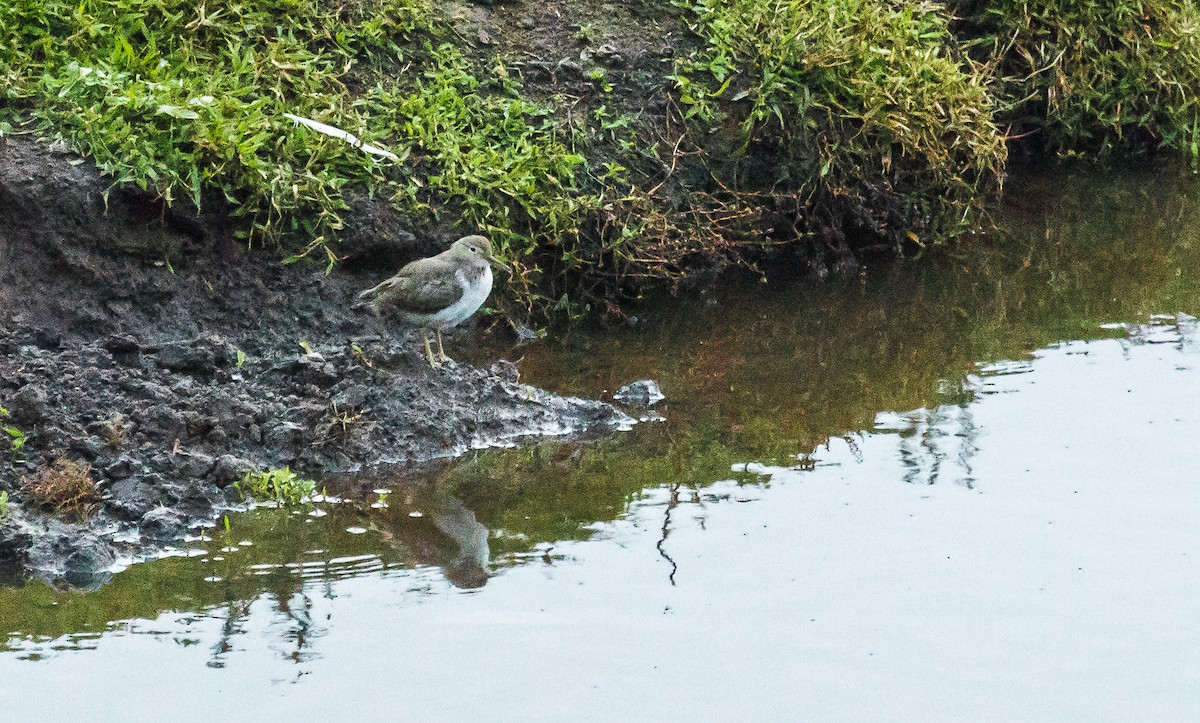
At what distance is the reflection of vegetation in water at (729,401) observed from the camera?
5.04 m

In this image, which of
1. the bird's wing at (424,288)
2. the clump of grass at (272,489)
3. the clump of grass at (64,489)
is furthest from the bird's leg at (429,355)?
the clump of grass at (64,489)

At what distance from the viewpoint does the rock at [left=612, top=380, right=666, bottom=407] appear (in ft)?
21.8

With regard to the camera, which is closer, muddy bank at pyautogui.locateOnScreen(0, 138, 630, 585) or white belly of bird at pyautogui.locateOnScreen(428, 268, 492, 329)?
muddy bank at pyautogui.locateOnScreen(0, 138, 630, 585)

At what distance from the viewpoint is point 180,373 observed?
612cm

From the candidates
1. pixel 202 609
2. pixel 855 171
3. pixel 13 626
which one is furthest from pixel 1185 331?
pixel 13 626

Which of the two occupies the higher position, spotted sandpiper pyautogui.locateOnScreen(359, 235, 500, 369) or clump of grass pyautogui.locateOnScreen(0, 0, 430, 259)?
clump of grass pyautogui.locateOnScreen(0, 0, 430, 259)

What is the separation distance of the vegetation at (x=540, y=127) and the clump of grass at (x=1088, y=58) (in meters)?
0.32

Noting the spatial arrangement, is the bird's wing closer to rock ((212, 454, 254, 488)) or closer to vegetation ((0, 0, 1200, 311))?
vegetation ((0, 0, 1200, 311))

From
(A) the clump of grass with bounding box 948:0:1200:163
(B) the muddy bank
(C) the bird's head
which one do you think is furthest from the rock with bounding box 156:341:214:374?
(A) the clump of grass with bounding box 948:0:1200:163

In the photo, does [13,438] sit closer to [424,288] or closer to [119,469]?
[119,469]

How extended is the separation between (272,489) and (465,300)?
1.29 m

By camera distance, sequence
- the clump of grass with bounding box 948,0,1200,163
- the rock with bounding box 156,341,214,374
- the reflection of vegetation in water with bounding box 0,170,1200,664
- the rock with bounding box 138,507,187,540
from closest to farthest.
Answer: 1. the reflection of vegetation in water with bounding box 0,170,1200,664
2. the rock with bounding box 138,507,187,540
3. the rock with bounding box 156,341,214,374
4. the clump of grass with bounding box 948,0,1200,163

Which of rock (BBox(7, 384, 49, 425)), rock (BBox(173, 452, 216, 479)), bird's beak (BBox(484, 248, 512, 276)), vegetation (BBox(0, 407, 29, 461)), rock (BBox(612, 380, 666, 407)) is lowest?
rock (BBox(612, 380, 666, 407))

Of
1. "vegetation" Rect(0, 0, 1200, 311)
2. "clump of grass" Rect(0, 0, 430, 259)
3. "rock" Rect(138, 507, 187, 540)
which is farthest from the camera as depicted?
"vegetation" Rect(0, 0, 1200, 311)
